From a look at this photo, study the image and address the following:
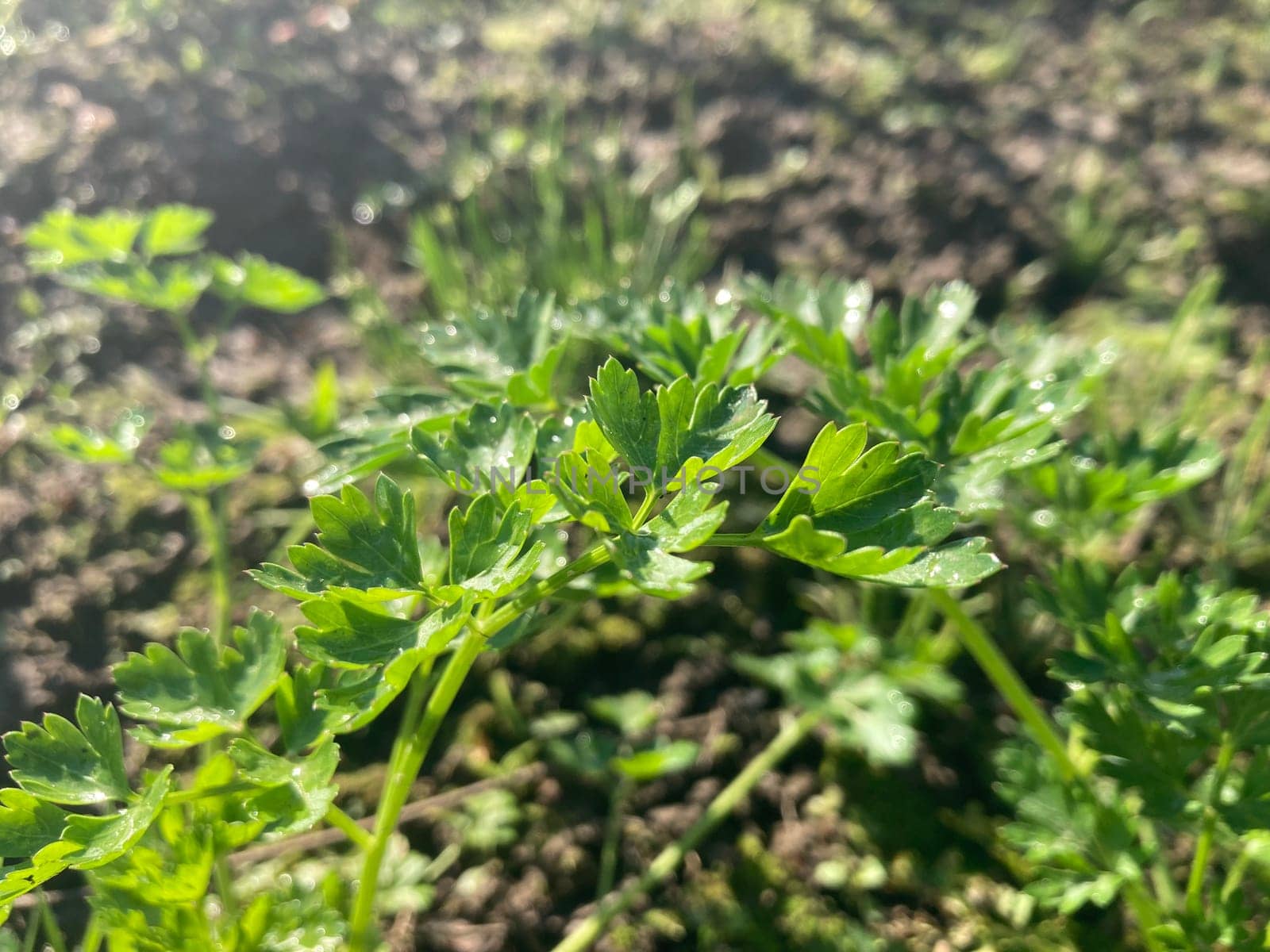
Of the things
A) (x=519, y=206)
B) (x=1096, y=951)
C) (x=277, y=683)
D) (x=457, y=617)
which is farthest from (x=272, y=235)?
(x=1096, y=951)

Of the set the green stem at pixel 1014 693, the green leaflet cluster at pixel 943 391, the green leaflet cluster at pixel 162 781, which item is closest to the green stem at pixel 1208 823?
the green stem at pixel 1014 693

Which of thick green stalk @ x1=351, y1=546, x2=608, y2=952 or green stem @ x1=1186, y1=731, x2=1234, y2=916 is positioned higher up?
thick green stalk @ x1=351, y1=546, x2=608, y2=952

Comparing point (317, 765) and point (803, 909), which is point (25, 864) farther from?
point (803, 909)

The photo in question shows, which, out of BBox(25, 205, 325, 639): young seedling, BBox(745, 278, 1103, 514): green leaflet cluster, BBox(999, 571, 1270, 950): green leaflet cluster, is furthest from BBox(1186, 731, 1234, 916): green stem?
BBox(25, 205, 325, 639): young seedling

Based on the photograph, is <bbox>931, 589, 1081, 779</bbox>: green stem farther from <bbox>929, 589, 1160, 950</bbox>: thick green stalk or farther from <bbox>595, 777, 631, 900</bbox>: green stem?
<bbox>595, 777, 631, 900</bbox>: green stem

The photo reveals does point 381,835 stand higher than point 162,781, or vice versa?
point 162,781

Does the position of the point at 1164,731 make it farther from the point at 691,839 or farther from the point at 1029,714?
the point at 691,839

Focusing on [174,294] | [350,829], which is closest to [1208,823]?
[350,829]
